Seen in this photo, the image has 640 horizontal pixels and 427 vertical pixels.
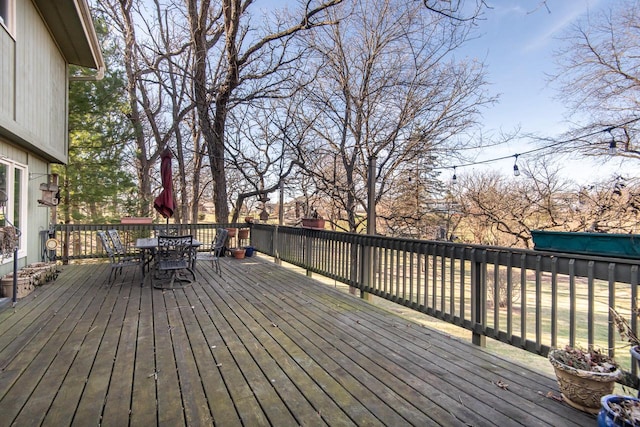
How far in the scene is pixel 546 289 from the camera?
37.7 feet

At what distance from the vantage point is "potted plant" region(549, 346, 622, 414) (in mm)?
1962

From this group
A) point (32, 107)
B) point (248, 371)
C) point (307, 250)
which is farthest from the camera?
point (307, 250)

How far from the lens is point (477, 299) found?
3.12m

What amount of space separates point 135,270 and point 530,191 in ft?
36.1

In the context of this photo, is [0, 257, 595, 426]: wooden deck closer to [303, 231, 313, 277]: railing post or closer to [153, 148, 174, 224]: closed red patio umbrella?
[153, 148, 174, 224]: closed red patio umbrella

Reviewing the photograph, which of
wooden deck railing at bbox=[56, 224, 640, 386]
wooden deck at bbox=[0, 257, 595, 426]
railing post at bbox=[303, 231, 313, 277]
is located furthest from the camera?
railing post at bbox=[303, 231, 313, 277]

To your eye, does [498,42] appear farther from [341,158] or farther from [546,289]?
[546,289]

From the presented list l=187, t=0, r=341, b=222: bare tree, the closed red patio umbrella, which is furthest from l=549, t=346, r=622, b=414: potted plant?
l=187, t=0, r=341, b=222: bare tree

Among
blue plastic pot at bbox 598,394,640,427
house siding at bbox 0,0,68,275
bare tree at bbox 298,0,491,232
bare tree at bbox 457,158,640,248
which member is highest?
bare tree at bbox 298,0,491,232

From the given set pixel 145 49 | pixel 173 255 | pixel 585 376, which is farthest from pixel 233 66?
pixel 585 376

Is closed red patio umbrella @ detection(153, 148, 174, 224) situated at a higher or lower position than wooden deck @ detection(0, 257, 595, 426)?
higher

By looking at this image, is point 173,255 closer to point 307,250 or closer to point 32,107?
point 307,250

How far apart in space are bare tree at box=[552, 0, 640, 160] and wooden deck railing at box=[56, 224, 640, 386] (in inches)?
200

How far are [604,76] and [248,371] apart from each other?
1183cm
